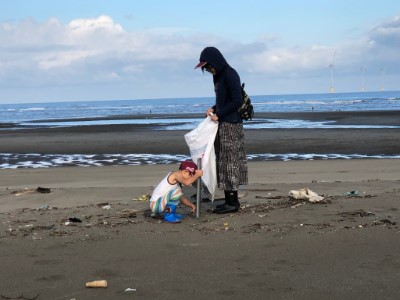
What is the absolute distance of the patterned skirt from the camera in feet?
21.4

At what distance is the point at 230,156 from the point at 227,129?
0.31m

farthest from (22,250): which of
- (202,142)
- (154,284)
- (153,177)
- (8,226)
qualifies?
(153,177)

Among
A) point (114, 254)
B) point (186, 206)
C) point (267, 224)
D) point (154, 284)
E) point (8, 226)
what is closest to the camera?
point (154, 284)

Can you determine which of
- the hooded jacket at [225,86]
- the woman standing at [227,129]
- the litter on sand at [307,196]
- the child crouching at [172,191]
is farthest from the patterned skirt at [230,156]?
the litter on sand at [307,196]

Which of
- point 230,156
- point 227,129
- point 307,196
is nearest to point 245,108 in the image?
point 227,129

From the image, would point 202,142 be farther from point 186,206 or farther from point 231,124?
point 186,206

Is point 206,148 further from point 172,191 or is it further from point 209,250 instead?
point 209,250

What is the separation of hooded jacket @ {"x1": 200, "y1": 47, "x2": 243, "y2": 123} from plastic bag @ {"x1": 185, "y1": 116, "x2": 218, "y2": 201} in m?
0.17

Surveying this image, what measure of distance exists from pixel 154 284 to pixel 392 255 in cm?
199

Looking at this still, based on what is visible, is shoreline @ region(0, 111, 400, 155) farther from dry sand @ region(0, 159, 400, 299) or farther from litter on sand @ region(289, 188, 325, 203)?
dry sand @ region(0, 159, 400, 299)

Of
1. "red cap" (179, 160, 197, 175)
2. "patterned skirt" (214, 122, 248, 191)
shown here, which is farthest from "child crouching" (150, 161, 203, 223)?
"patterned skirt" (214, 122, 248, 191)

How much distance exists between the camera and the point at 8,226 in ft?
20.9

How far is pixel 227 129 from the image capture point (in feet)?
21.5

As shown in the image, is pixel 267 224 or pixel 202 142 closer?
pixel 267 224
